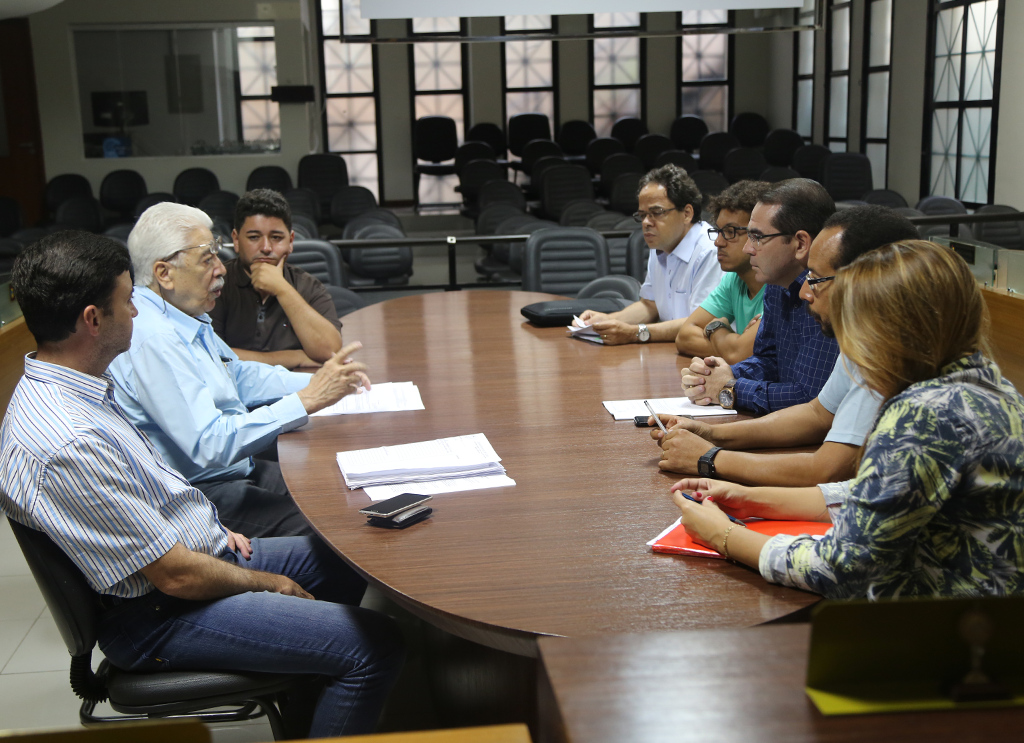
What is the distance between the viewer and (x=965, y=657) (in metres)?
0.89

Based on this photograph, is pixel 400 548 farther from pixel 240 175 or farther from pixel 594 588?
pixel 240 175

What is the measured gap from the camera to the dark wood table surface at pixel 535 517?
141cm

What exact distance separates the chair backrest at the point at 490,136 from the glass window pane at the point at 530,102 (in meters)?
0.88

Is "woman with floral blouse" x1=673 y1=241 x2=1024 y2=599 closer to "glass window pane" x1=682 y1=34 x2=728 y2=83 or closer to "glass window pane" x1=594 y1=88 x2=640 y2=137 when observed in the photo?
"glass window pane" x1=594 y1=88 x2=640 y2=137

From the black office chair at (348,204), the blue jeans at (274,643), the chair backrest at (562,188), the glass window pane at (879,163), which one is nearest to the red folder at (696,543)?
the blue jeans at (274,643)

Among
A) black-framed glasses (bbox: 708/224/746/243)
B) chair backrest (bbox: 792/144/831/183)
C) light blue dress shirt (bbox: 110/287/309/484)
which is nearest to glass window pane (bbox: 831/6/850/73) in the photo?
chair backrest (bbox: 792/144/831/183)

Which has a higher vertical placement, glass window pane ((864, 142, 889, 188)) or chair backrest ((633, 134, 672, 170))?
chair backrest ((633, 134, 672, 170))

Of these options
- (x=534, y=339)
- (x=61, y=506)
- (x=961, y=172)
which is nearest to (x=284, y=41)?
(x=961, y=172)

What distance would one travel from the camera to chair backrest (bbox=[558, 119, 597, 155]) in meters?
13.1

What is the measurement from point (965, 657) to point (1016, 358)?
3.79 m

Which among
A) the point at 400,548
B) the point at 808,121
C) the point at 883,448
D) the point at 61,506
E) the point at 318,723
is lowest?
the point at 318,723

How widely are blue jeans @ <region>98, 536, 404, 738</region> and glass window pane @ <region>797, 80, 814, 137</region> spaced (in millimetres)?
12929

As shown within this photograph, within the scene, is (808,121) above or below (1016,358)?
above

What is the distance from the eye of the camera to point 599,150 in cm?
1186
